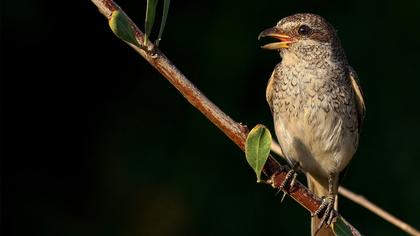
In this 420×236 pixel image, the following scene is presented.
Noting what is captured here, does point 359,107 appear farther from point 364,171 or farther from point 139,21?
point 139,21

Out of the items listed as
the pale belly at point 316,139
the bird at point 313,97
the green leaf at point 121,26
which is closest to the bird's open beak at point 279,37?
the bird at point 313,97

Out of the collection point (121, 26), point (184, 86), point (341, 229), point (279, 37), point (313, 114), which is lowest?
point (341, 229)

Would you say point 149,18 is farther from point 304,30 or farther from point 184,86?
point 304,30

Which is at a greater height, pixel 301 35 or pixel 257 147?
pixel 301 35

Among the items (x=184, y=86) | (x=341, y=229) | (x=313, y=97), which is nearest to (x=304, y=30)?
(x=313, y=97)

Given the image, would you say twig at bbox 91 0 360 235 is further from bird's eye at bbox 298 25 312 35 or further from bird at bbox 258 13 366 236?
bird's eye at bbox 298 25 312 35

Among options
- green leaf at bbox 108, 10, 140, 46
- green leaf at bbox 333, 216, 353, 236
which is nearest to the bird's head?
green leaf at bbox 333, 216, 353, 236

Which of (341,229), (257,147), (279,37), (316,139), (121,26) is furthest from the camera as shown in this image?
(316,139)

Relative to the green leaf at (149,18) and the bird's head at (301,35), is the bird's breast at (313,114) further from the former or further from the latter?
the green leaf at (149,18)
